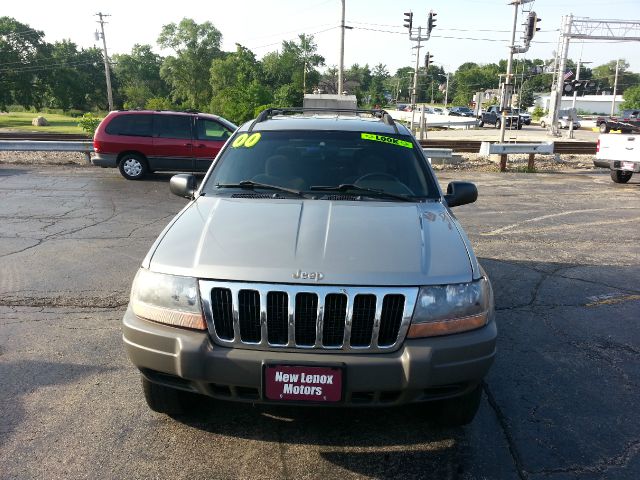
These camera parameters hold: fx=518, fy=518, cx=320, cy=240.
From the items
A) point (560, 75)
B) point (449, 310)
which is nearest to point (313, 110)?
point (449, 310)

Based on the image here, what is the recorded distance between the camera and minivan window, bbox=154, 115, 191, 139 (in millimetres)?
12977

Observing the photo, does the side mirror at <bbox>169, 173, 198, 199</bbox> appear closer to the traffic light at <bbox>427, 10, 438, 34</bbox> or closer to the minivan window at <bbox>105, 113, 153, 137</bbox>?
the minivan window at <bbox>105, 113, 153, 137</bbox>

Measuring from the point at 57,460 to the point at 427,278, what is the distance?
7.08 ft

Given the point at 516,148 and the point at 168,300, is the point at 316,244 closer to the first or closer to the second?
the point at 168,300

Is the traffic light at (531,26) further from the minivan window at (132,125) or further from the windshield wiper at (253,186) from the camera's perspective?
the windshield wiper at (253,186)

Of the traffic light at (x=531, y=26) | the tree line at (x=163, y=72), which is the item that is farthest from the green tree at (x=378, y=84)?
the traffic light at (x=531, y=26)

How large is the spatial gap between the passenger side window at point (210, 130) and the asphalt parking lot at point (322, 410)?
21.1ft

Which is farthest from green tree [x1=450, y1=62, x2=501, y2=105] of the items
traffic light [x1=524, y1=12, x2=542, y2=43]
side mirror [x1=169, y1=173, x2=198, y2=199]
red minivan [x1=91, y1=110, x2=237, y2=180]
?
side mirror [x1=169, y1=173, x2=198, y2=199]

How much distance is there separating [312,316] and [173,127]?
37.8ft

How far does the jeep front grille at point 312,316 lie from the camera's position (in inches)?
99.7

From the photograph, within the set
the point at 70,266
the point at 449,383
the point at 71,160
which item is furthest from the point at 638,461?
the point at 71,160

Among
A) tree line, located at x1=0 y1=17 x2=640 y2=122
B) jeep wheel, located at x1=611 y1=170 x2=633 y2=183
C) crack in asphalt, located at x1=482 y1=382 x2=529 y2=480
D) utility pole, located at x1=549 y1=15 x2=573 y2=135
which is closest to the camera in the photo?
crack in asphalt, located at x1=482 y1=382 x2=529 y2=480

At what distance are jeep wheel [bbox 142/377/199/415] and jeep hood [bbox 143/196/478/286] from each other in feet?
2.34

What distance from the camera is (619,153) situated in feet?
43.4
